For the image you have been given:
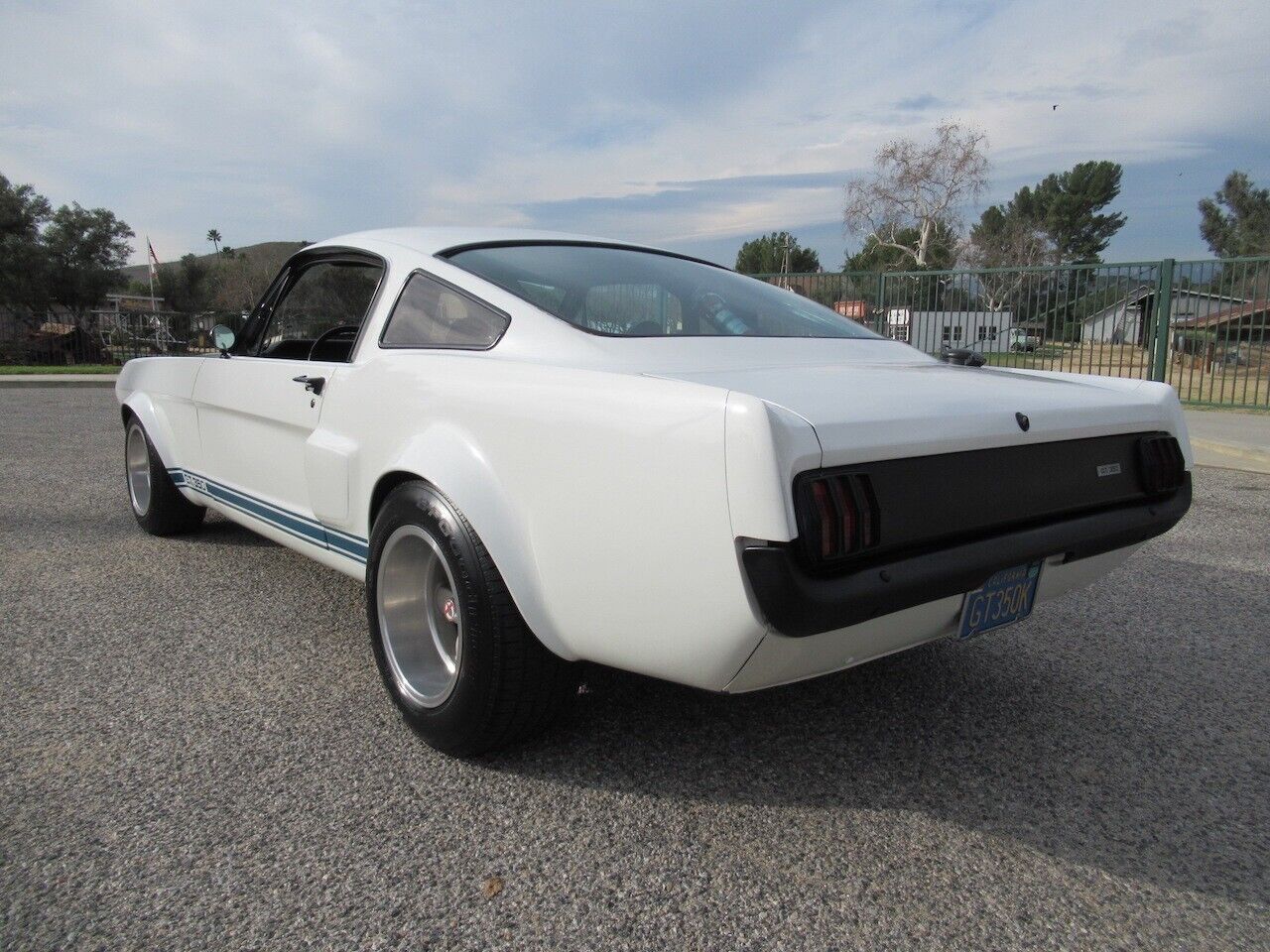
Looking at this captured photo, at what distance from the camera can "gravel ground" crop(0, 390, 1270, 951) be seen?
1767 millimetres

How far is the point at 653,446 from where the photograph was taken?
1.82 m

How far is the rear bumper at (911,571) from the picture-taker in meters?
1.70

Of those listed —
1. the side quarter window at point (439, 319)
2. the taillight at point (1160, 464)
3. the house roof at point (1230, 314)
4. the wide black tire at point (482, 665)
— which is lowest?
the wide black tire at point (482, 665)

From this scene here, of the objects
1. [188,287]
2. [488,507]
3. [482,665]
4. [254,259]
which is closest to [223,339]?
[488,507]

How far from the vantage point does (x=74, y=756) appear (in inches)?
93.4

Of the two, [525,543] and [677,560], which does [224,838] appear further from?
[677,560]

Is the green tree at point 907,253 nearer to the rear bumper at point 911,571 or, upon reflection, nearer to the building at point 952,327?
the building at point 952,327

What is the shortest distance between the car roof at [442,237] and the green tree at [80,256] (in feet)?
101

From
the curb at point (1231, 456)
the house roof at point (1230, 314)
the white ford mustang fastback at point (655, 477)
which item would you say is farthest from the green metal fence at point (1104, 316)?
the white ford mustang fastback at point (655, 477)

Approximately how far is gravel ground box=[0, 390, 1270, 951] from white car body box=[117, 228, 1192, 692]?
0.42 m

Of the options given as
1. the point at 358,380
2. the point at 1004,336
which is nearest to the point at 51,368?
the point at 1004,336

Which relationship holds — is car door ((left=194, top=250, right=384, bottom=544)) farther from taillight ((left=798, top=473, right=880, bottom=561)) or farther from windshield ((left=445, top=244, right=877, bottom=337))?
taillight ((left=798, top=473, right=880, bottom=561))

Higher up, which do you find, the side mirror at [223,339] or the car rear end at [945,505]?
the side mirror at [223,339]

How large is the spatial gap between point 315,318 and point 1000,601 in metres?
2.95
